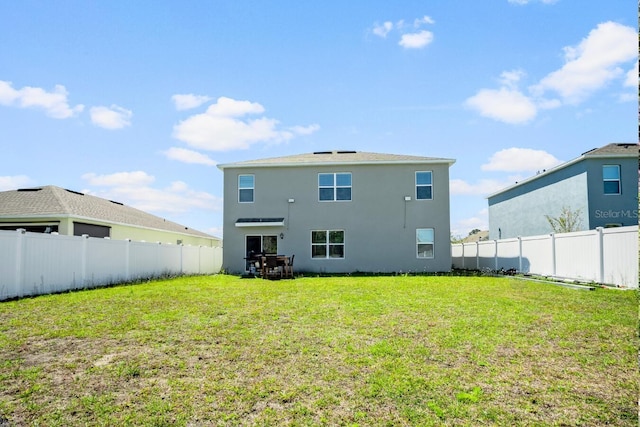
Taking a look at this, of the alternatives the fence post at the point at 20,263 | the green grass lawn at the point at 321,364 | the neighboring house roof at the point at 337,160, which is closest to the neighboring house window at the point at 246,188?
the neighboring house roof at the point at 337,160

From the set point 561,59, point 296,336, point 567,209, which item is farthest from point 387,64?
point 567,209

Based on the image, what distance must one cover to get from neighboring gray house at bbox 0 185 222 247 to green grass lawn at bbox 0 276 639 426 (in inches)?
441

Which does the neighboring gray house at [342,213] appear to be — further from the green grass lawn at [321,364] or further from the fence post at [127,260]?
the green grass lawn at [321,364]

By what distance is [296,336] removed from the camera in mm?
6211

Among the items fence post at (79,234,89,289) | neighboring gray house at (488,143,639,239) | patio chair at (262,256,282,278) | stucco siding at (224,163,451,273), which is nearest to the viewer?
fence post at (79,234,89,289)

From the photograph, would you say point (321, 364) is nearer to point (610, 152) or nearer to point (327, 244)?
point (327, 244)

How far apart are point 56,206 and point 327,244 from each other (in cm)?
1238

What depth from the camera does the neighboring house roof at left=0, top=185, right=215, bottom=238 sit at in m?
18.4

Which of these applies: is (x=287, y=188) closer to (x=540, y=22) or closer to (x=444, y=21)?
(x=444, y=21)

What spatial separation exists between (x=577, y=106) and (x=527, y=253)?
747 centimetres

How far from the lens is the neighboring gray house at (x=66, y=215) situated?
60.2 feet

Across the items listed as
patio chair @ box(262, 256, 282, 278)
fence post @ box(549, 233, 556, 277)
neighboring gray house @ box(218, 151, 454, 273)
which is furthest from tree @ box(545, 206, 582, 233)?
patio chair @ box(262, 256, 282, 278)

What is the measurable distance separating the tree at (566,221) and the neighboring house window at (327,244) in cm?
1171

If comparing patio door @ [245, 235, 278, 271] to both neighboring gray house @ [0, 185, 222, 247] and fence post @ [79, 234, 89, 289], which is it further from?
fence post @ [79, 234, 89, 289]
